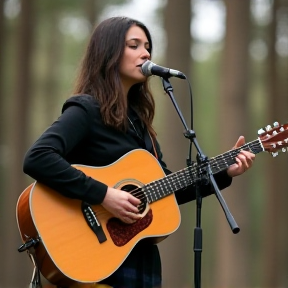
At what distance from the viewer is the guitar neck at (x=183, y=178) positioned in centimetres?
364

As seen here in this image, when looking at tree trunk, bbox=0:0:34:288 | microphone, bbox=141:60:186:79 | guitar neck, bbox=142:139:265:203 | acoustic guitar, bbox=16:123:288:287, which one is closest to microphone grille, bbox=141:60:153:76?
microphone, bbox=141:60:186:79

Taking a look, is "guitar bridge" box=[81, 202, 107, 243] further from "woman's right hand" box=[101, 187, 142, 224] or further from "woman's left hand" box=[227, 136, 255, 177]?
"woman's left hand" box=[227, 136, 255, 177]

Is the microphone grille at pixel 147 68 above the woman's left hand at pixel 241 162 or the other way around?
above

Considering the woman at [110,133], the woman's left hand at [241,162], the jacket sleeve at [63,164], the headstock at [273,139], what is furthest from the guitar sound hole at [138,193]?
the headstock at [273,139]

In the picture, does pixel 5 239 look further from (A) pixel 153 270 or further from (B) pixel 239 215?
(A) pixel 153 270

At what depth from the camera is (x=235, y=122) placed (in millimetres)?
9547

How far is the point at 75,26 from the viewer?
17578 mm

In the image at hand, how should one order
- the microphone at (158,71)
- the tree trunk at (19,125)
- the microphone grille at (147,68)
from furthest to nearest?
the tree trunk at (19,125)
the microphone grille at (147,68)
the microphone at (158,71)

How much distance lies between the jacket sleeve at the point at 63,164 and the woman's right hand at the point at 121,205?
40 mm

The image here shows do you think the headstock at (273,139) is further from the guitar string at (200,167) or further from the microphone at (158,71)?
the microphone at (158,71)

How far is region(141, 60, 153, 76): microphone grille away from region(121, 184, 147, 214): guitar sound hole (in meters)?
0.62

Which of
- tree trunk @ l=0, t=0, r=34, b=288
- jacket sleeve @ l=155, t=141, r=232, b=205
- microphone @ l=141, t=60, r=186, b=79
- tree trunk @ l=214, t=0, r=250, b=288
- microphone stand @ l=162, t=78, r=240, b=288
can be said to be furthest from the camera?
tree trunk @ l=0, t=0, r=34, b=288

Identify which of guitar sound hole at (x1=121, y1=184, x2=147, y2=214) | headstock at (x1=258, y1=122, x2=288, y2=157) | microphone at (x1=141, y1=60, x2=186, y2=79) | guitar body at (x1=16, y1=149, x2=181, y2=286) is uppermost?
microphone at (x1=141, y1=60, x2=186, y2=79)

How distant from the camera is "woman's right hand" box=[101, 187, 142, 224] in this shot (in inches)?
135
